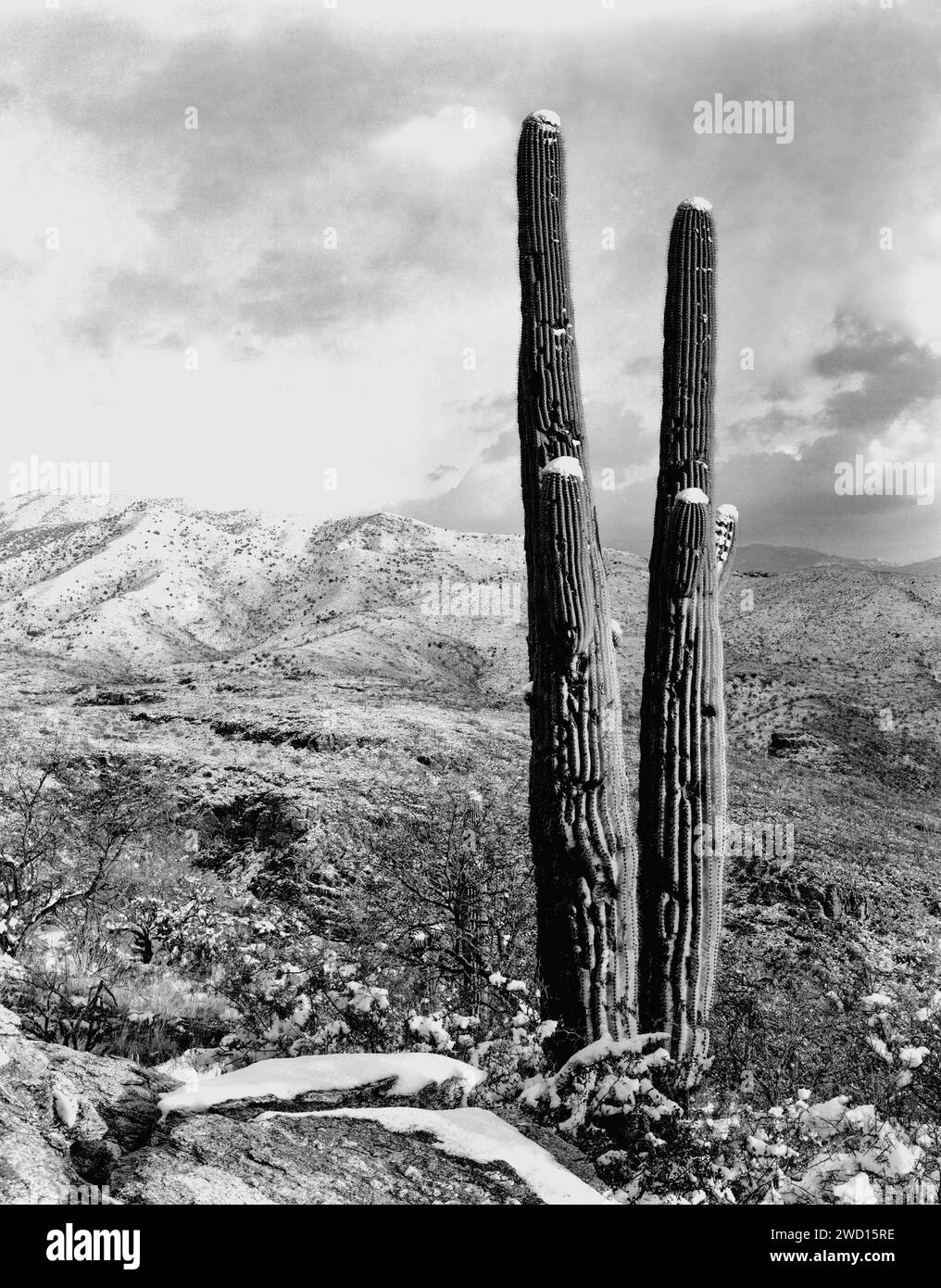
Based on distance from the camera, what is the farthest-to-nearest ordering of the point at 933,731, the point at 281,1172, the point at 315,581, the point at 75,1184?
the point at 315,581, the point at 933,731, the point at 281,1172, the point at 75,1184

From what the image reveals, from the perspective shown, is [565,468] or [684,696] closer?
[565,468]

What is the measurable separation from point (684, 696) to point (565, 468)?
5.76 ft

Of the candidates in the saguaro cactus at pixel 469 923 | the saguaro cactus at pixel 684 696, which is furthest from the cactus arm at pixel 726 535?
the saguaro cactus at pixel 469 923

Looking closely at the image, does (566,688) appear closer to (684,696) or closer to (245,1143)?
(684,696)

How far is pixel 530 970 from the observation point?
781 cm

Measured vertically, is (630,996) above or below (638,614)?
below

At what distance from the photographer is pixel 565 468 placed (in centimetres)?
572

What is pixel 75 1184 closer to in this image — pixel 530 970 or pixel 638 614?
pixel 530 970

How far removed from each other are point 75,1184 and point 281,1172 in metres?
0.63

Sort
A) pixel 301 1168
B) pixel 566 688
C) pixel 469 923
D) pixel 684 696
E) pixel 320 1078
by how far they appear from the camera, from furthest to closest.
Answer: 1. pixel 469 923
2. pixel 684 696
3. pixel 566 688
4. pixel 320 1078
5. pixel 301 1168

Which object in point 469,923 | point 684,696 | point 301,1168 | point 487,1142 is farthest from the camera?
point 469,923

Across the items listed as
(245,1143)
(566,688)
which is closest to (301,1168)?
(245,1143)

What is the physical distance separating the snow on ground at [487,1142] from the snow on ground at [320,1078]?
25cm
